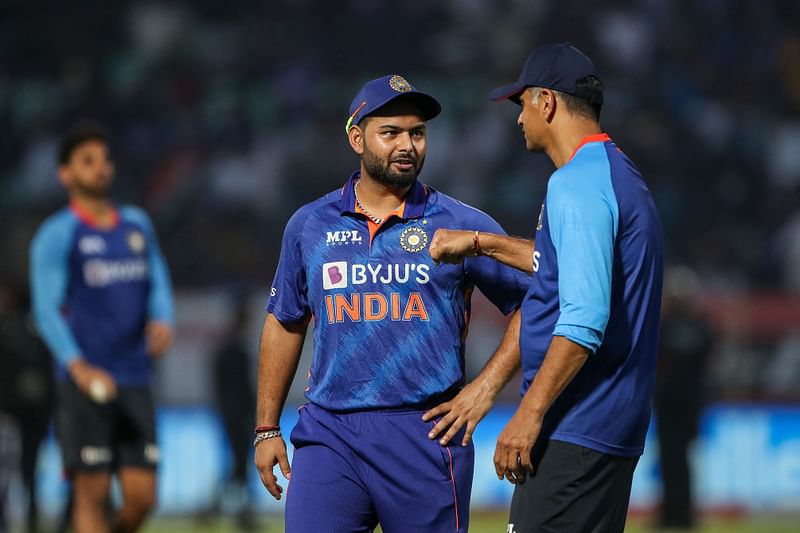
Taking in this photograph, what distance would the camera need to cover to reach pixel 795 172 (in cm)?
1839

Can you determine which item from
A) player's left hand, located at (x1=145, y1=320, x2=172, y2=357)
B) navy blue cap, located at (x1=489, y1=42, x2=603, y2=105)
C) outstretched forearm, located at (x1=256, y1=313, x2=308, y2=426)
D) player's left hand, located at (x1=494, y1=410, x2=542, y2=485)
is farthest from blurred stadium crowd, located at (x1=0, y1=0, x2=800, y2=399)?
player's left hand, located at (x1=494, y1=410, x2=542, y2=485)

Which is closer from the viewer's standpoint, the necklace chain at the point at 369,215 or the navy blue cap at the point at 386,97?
the navy blue cap at the point at 386,97

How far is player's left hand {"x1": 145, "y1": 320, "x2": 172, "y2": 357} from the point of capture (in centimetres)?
899

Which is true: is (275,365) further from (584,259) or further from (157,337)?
(157,337)

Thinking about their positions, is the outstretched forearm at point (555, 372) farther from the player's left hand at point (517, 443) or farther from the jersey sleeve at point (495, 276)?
the jersey sleeve at point (495, 276)

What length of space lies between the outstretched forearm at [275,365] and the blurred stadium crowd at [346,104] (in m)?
10.8

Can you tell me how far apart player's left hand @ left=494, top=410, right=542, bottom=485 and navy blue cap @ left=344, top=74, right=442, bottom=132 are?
140 cm

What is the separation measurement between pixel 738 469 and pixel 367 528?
1069cm

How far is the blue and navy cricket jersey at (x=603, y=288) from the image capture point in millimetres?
4629

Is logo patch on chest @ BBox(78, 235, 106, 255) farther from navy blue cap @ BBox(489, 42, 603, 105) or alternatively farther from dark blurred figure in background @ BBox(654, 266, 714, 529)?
dark blurred figure in background @ BBox(654, 266, 714, 529)

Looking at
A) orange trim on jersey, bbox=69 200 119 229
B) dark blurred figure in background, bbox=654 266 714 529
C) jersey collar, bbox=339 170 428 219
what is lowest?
dark blurred figure in background, bbox=654 266 714 529

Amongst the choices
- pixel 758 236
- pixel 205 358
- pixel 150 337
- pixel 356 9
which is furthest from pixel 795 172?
pixel 150 337

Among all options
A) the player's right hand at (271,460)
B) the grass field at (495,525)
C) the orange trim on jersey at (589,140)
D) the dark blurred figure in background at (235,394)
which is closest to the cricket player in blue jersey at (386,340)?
the player's right hand at (271,460)

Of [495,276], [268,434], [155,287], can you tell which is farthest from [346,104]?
[495,276]
